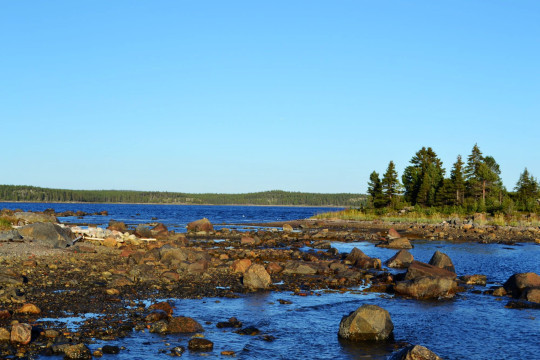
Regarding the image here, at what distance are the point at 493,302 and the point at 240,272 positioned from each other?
12330mm

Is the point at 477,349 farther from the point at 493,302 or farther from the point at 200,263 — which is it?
the point at 200,263

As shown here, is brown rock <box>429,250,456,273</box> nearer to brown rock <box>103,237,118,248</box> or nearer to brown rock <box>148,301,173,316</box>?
brown rock <box>148,301,173,316</box>

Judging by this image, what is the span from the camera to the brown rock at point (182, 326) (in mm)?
14641

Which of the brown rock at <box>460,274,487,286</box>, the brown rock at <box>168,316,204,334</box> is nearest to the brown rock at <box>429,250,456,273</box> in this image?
the brown rock at <box>460,274,487,286</box>

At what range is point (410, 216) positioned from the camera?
8262 centimetres

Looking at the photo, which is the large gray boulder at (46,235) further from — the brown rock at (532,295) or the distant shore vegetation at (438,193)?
the distant shore vegetation at (438,193)

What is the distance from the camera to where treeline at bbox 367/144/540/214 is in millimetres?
87875

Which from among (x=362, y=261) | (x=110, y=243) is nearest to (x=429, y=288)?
(x=362, y=261)

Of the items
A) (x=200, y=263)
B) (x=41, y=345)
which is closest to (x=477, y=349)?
(x=41, y=345)

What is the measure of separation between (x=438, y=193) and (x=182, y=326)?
80611 millimetres

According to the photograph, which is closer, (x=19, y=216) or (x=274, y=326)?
(x=274, y=326)

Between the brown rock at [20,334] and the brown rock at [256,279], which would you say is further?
the brown rock at [256,279]

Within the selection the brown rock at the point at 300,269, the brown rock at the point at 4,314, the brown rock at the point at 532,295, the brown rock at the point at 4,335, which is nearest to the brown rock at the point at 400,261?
the brown rock at the point at 300,269

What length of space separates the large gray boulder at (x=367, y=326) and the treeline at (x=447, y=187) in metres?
71.7
